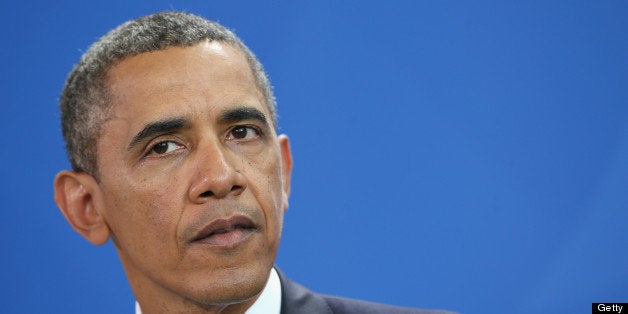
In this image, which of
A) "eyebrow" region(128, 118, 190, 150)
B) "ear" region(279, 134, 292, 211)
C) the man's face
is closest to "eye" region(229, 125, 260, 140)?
the man's face

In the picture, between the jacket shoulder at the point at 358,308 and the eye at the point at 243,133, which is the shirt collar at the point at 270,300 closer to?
the jacket shoulder at the point at 358,308

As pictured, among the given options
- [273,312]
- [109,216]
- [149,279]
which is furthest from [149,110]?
[273,312]

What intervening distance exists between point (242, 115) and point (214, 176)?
0.22m

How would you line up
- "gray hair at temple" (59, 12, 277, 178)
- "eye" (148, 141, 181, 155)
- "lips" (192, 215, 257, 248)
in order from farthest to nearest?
"gray hair at temple" (59, 12, 277, 178), "eye" (148, 141, 181, 155), "lips" (192, 215, 257, 248)

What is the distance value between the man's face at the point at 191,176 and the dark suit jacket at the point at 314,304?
270 millimetres

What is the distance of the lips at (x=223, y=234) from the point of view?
65.2 inches

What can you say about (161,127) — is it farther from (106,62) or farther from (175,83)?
(106,62)

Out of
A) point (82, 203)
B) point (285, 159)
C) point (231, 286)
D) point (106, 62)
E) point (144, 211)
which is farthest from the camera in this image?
point (285, 159)

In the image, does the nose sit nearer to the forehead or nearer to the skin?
the skin

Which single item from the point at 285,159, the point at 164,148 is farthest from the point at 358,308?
the point at 164,148

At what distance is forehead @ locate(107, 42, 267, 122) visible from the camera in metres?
1.77

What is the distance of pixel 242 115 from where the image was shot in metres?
Result: 1.83

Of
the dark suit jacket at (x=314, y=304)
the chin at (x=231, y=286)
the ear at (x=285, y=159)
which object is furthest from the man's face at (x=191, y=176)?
the dark suit jacket at (x=314, y=304)

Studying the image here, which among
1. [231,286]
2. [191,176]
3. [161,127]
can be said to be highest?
[161,127]
